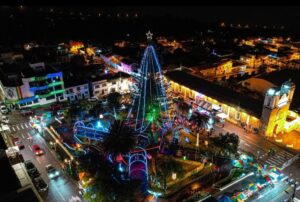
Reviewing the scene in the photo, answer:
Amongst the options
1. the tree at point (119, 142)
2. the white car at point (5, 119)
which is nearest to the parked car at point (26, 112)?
the white car at point (5, 119)

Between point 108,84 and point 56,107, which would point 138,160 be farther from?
point 108,84

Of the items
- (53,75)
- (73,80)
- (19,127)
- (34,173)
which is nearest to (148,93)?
(34,173)

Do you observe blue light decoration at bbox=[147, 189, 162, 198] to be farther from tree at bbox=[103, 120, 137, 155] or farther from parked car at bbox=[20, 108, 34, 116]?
parked car at bbox=[20, 108, 34, 116]

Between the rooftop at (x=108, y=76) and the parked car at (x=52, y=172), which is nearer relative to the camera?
the parked car at (x=52, y=172)

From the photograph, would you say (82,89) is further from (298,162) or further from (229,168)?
(298,162)

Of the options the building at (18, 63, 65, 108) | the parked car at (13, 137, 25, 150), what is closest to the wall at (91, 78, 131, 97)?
the building at (18, 63, 65, 108)

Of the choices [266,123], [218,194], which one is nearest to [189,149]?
[218,194]

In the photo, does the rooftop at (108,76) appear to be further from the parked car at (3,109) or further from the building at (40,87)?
the parked car at (3,109)
